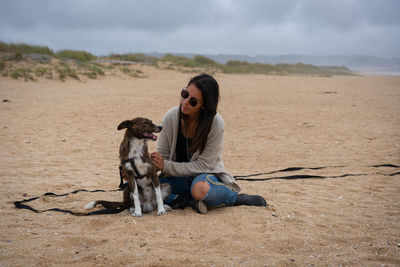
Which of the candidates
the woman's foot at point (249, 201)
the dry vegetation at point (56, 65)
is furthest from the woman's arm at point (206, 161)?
the dry vegetation at point (56, 65)

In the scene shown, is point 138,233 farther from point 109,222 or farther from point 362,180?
point 362,180

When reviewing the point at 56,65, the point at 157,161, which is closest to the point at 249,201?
the point at 157,161

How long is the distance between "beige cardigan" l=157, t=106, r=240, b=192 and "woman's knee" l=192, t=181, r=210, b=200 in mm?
183

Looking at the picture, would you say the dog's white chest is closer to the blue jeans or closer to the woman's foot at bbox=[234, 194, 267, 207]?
the blue jeans

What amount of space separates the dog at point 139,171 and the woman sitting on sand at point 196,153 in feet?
0.58

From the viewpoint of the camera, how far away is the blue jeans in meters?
3.90

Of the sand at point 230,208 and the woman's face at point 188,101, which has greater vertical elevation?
the woman's face at point 188,101

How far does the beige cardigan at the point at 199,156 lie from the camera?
394 cm

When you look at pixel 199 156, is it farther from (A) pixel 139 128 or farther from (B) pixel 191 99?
(A) pixel 139 128

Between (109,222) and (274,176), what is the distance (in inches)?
129

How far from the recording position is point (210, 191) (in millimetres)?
3844

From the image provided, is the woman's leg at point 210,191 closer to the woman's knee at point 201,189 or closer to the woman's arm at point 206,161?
the woman's knee at point 201,189

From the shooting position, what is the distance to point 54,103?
495 inches

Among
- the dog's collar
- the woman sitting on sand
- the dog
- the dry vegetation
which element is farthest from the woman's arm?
the dry vegetation
